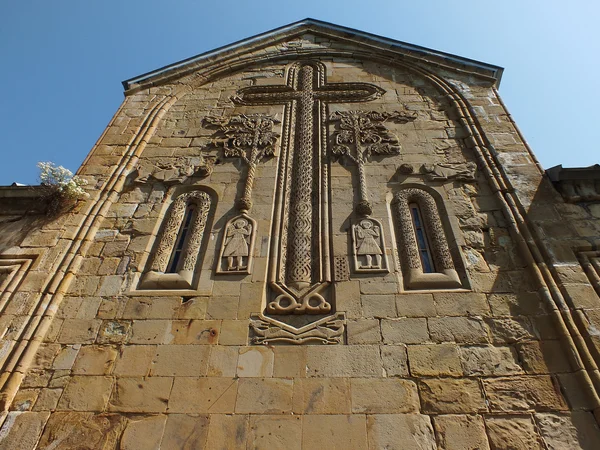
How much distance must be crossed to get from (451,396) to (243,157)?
4.52m

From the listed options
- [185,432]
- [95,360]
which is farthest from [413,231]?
[95,360]

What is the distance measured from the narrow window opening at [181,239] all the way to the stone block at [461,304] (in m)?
3.25

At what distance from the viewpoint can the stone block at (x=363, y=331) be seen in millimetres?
3861

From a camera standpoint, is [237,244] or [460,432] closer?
[460,432]

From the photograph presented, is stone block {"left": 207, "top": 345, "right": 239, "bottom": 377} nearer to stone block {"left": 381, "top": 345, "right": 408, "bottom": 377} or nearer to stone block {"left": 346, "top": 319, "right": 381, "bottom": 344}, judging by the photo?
stone block {"left": 346, "top": 319, "right": 381, "bottom": 344}

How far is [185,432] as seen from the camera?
3365 millimetres

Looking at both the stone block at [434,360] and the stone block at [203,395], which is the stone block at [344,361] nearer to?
the stone block at [434,360]

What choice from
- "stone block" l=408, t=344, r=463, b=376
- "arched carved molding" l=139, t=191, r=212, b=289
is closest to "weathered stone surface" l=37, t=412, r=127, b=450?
"arched carved molding" l=139, t=191, r=212, b=289

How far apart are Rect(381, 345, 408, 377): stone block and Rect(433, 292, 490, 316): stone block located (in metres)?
0.66

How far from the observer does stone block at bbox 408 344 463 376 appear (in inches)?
142

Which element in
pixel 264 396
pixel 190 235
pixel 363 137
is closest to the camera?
pixel 264 396

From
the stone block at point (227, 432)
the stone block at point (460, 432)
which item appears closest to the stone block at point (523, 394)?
the stone block at point (460, 432)

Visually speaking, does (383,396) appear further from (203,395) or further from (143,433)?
(143,433)

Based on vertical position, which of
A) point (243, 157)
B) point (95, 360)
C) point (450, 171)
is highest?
point (243, 157)
